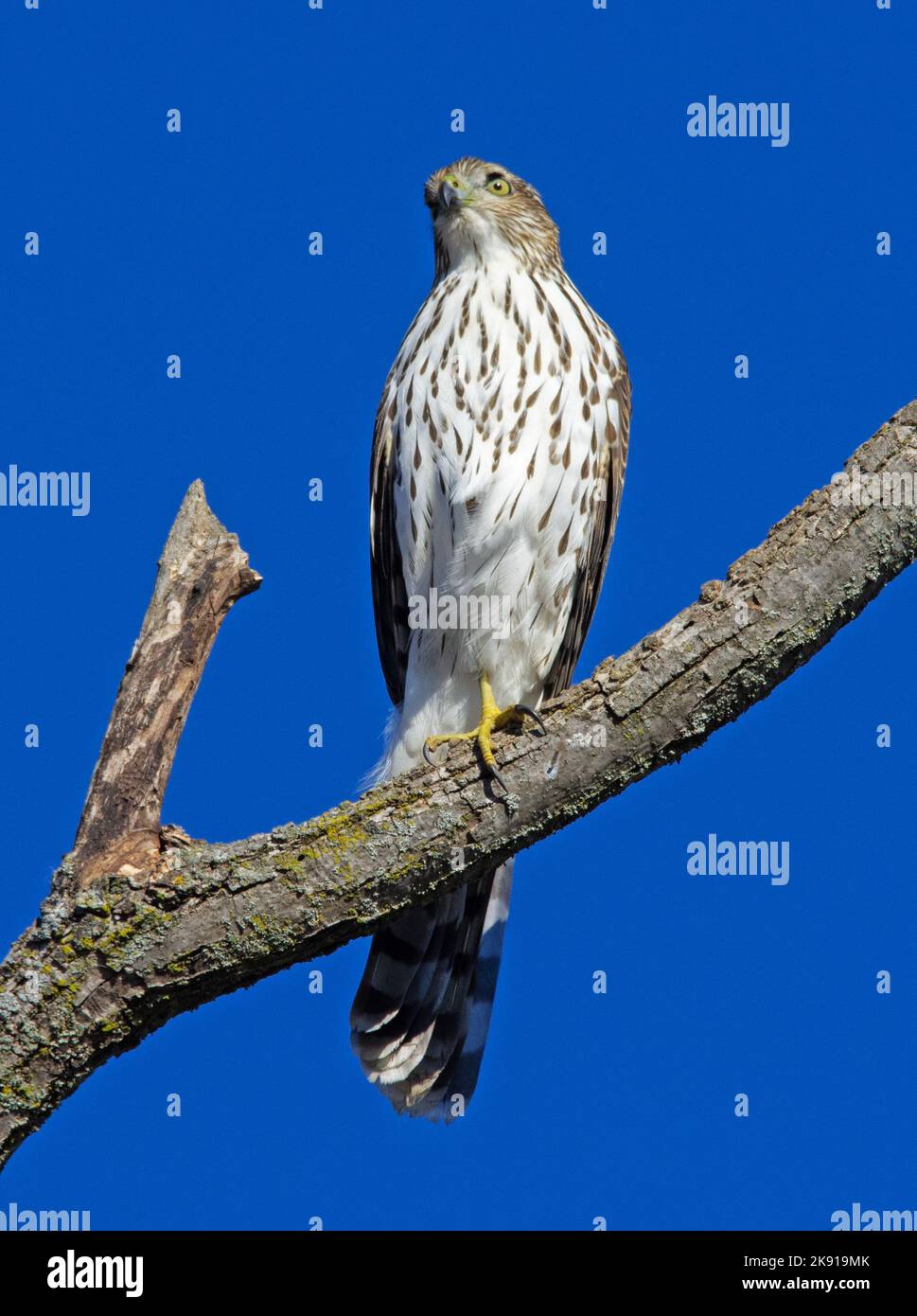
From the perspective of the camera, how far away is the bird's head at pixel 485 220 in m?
6.40

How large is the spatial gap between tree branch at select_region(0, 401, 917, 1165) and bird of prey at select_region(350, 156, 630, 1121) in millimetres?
921

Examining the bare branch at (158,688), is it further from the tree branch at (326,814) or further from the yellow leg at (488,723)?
the yellow leg at (488,723)

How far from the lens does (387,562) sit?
630 cm

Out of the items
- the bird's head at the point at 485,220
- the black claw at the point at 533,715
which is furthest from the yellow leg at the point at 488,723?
the bird's head at the point at 485,220

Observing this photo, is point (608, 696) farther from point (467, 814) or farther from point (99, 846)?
point (99, 846)

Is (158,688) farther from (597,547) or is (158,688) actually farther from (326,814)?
(597,547)

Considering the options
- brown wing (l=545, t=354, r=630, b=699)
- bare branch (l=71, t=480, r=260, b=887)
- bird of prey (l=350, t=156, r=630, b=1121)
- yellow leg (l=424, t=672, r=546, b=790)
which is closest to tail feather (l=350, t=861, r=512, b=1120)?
bird of prey (l=350, t=156, r=630, b=1121)

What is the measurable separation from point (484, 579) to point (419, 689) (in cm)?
61

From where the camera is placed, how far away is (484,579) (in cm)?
589

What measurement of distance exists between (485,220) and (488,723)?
100 inches

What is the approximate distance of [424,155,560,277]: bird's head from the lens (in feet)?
21.0

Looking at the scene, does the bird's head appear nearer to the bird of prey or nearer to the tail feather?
the bird of prey

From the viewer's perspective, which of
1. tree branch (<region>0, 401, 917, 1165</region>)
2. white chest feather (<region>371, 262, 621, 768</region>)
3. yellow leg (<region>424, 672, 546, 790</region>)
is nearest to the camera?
tree branch (<region>0, 401, 917, 1165</region>)

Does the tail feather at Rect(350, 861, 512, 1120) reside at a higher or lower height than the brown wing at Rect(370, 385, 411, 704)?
lower
